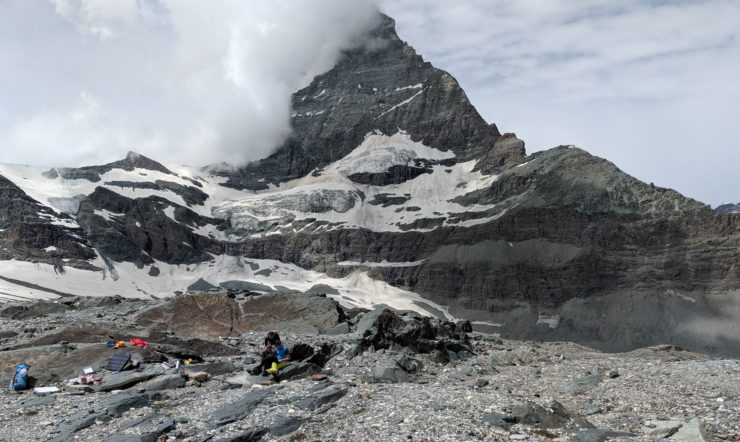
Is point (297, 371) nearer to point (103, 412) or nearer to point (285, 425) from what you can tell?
point (285, 425)

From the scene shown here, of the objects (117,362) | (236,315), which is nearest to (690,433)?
(117,362)

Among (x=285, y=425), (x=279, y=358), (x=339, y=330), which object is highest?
A: (x=279, y=358)

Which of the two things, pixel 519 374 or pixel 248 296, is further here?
pixel 248 296

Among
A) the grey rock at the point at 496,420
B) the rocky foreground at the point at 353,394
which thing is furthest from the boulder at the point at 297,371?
the grey rock at the point at 496,420

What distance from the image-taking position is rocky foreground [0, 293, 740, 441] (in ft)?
63.4

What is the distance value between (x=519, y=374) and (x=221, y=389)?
13963 millimetres

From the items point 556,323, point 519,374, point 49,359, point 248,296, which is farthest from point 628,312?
point 49,359

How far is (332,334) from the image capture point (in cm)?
4409

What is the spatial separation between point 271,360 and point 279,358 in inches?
66.7

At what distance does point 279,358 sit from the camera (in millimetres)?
29266

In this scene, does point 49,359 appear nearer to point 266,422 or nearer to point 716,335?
point 266,422

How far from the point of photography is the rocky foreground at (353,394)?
19312 mm

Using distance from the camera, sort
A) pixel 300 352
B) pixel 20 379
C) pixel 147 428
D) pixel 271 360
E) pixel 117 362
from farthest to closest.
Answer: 1. pixel 300 352
2. pixel 117 362
3. pixel 271 360
4. pixel 20 379
5. pixel 147 428

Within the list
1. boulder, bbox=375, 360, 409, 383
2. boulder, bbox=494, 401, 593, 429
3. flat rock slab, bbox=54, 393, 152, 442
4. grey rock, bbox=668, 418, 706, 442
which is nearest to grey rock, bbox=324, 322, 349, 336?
boulder, bbox=375, 360, 409, 383
